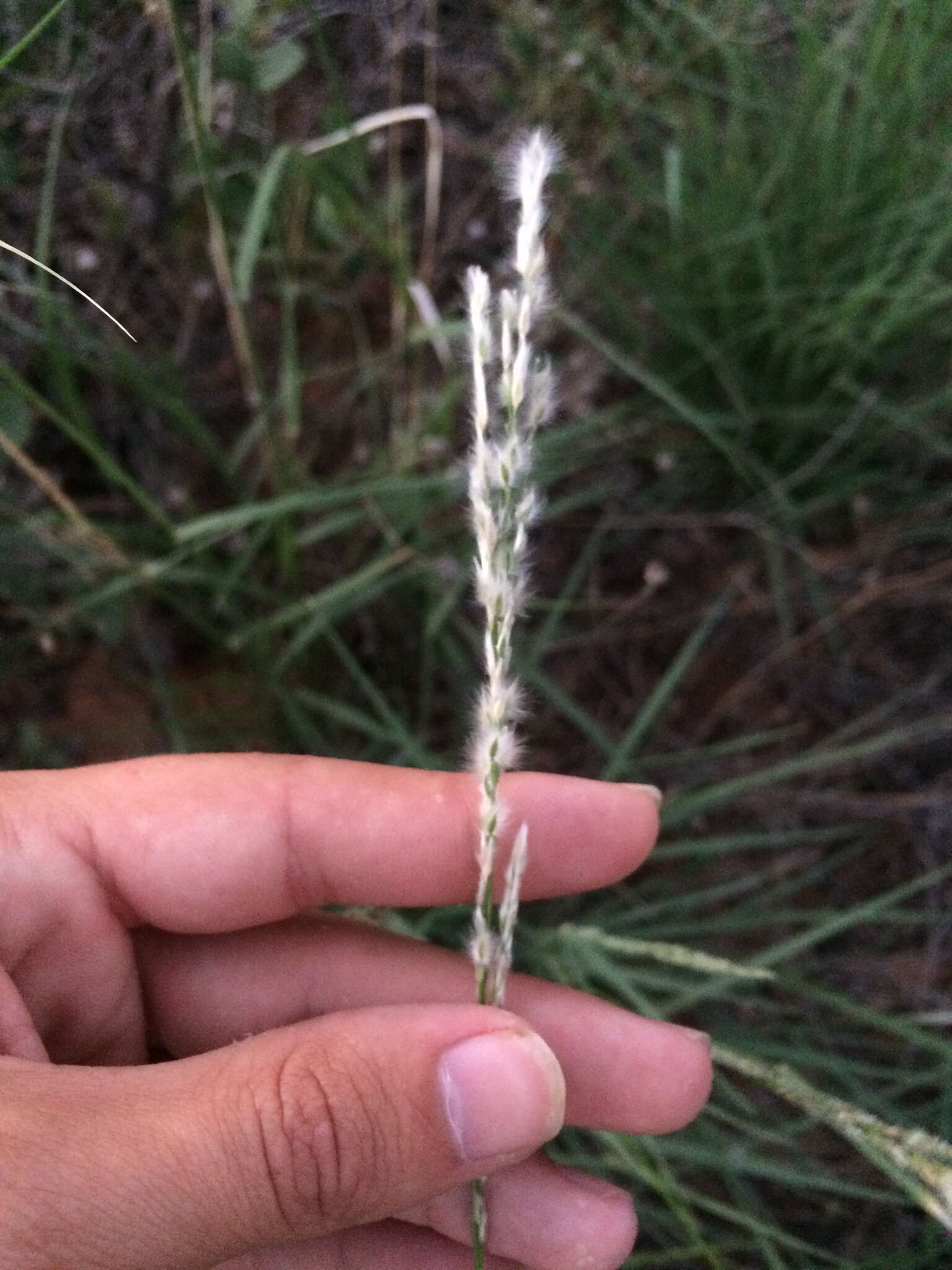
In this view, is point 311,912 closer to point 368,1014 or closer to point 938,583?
point 368,1014

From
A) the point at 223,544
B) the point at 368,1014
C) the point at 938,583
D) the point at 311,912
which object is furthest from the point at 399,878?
the point at 938,583

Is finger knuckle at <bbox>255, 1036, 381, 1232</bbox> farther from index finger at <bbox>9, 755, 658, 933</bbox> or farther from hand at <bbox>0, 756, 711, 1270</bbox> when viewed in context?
index finger at <bbox>9, 755, 658, 933</bbox>

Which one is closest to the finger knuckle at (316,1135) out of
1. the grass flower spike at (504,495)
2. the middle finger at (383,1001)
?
the grass flower spike at (504,495)

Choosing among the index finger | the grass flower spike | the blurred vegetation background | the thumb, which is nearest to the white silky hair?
the grass flower spike

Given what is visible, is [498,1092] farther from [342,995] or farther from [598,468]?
[598,468]

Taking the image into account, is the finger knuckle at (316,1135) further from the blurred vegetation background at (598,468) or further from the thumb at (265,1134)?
the blurred vegetation background at (598,468)

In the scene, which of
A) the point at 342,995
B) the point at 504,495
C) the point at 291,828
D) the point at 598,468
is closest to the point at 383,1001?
the point at 342,995
